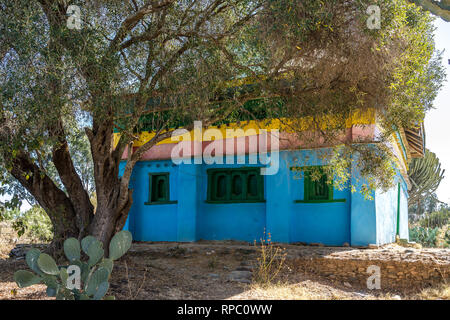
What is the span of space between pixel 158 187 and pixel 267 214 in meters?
3.99

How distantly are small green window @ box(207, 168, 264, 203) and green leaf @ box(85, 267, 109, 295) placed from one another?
7.75 meters

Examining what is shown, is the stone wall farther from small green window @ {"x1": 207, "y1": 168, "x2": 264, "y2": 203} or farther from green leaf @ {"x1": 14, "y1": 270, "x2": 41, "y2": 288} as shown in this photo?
green leaf @ {"x1": 14, "y1": 270, "x2": 41, "y2": 288}

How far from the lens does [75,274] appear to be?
220 inches

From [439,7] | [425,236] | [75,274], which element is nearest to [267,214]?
[439,7]

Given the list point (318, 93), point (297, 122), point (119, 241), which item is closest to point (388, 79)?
point (318, 93)

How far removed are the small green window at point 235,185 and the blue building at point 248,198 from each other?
1.2 inches

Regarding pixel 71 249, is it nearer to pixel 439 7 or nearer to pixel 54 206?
pixel 54 206

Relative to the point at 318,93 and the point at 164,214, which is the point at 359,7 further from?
the point at 164,214

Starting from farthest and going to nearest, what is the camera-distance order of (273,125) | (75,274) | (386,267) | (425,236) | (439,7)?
1. (425,236)
2. (273,125)
3. (439,7)
4. (386,267)
5. (75,274)

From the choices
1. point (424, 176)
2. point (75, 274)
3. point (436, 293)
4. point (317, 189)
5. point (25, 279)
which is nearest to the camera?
point (25, 279)

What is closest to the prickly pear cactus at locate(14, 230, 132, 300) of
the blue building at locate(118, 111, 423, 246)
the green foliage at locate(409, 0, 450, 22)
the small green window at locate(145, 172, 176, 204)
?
the blue building at locate(118, 111, 423, 246)
